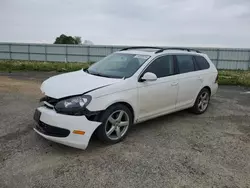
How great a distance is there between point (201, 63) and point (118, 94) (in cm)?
285

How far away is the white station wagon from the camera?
3275 mm

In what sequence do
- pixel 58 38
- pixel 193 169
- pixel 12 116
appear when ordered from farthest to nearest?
pixel 58 38 → pixel 12 116 → pixel 193 169

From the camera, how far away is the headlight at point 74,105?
10.7 feet

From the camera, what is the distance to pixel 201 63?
5.50 m

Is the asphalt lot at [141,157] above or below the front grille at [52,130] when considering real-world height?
below

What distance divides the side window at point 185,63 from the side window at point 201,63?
237 millimetres

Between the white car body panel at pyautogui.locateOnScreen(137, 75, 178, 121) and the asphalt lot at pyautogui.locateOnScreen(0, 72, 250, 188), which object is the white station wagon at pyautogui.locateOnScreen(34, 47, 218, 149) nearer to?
the white car body panel at pyautogui.locateOnScreen(137, 75, 178, 121)

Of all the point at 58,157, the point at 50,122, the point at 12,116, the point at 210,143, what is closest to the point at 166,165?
the point at 210,143

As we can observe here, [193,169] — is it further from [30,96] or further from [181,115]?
[30,96]

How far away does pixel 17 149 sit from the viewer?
3.51 meters

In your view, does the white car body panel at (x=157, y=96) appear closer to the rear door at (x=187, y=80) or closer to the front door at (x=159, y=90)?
the front door at (x=159, y=90)

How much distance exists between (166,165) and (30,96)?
5.24 meters

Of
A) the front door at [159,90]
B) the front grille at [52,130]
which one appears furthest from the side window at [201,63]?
the front grille at [52,130]

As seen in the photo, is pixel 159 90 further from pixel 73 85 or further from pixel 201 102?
pixel 201 102
